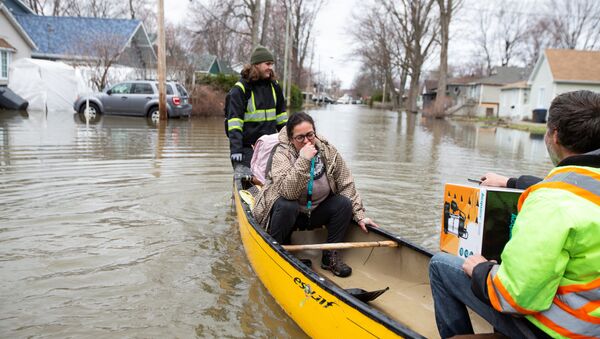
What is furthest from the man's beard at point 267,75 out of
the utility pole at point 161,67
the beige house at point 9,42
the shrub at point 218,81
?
the beige house at point 9,42

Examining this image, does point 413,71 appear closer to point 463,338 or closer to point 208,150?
point 208,150

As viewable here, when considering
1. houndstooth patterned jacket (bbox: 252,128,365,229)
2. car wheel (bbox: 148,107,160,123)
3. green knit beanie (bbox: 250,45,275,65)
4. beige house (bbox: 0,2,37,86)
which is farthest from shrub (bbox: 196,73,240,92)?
houndstooth patterned jacket (bbox: 252,128,365,229)

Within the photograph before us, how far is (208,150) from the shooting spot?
12.6 m

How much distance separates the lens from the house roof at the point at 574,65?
35688mm

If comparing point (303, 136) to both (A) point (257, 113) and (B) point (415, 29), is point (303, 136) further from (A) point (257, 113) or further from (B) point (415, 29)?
(B) point (415, 29)

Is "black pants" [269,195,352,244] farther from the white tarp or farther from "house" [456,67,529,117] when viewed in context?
"house" [456,67,529,117]

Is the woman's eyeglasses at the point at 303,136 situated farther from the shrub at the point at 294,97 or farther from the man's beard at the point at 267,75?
the shrub at the point at 294,97

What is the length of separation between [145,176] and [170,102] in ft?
41.5

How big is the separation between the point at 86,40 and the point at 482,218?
29912 mm

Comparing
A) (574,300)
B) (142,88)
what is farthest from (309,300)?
(142,88)

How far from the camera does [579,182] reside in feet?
6.21

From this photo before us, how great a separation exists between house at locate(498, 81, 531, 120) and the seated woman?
134ft

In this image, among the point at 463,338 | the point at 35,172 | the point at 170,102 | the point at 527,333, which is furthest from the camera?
the point at 170,102

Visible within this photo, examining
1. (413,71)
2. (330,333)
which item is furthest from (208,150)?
(413,71)
